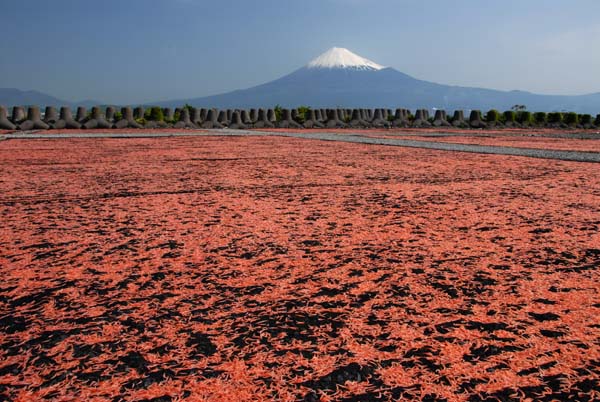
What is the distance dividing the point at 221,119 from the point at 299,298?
21751mm

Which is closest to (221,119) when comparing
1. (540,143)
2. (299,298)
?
(540,143)

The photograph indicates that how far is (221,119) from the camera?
74.6 ft

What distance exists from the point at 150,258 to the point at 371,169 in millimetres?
3702

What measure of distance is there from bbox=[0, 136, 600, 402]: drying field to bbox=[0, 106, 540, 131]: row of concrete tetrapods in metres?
17.1

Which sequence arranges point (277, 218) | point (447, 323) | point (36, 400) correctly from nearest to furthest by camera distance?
point (36, 400), point (447, 323), point (277, 218)

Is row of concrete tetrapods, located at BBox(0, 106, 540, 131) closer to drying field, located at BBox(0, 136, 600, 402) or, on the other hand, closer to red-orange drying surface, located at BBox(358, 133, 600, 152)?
red-orange drying surface, located at BBox(358, 133, 600, 152)

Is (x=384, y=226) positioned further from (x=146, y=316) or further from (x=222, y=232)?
(x=146, y=316)

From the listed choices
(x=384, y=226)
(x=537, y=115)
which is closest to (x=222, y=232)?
(x=384, y=226)

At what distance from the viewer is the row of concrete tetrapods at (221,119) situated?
19.0 meters

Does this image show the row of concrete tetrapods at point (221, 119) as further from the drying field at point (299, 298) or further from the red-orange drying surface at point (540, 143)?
the drying field at point (299, 298)

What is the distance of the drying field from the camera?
114 centimetres

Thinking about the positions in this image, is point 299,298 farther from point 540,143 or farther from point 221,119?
point 221,119

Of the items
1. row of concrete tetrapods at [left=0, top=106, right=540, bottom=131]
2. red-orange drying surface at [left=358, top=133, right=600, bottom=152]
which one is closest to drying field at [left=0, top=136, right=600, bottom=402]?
red-orange drying surface at [left=358, top=133, right=600, bottom=152]

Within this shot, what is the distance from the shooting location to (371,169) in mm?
5488
